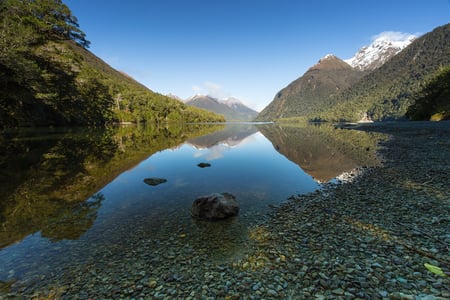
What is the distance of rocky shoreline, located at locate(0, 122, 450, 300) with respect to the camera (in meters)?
6.89

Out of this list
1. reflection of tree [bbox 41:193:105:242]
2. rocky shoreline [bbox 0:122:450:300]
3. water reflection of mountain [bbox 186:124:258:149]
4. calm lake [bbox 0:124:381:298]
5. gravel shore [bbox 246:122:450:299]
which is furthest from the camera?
water reflection of mountain [bbox 186:124:258:149]

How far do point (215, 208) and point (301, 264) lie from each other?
6.12m

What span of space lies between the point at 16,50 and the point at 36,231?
149 ft

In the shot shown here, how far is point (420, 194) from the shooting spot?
14500 millimetres

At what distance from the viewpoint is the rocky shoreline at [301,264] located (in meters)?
6.89

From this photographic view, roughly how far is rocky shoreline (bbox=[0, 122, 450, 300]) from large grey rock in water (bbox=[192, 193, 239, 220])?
208 centimetres

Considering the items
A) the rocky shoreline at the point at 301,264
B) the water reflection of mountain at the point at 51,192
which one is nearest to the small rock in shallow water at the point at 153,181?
the water reflection of mountain at the point at 51,192

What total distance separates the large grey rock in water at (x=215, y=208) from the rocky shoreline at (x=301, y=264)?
6.83ft

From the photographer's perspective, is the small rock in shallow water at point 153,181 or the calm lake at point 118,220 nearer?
the calm lake at point 118,220

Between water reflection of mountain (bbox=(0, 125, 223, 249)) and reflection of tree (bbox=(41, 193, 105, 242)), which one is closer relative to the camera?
reflection of tree (bbox=(41, 193, 105, 242))

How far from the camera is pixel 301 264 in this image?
323 inches

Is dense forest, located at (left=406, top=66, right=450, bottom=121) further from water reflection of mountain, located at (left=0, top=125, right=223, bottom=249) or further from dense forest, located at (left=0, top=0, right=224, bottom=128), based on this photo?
dense forest, located at (left=0, top=0, right=224, bottom=128)

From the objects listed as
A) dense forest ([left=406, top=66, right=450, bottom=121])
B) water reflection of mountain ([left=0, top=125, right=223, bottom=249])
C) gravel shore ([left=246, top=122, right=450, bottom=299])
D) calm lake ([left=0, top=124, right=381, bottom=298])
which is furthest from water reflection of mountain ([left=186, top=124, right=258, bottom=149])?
dense forest ([left=406, top=66, right=450, bottom=121])

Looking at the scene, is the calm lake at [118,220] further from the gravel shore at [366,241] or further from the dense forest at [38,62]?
the dense forest at [38,62]
